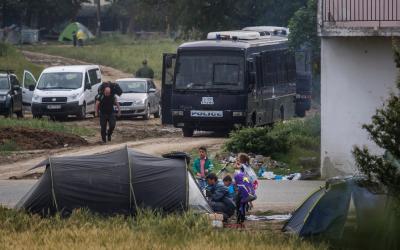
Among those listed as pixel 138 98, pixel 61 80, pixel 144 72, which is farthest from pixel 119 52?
pixel 138 98

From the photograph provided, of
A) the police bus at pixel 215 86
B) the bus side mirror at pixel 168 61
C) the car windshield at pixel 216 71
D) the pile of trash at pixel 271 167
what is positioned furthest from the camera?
the bus side mirror at pixel 168 61

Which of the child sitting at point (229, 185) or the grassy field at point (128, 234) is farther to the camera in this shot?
the child sitting at point (229, 185)

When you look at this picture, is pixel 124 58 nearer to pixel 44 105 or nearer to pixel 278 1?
pixel 278 1

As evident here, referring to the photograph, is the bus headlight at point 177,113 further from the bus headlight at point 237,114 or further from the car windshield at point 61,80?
the car windshield at point 61,80

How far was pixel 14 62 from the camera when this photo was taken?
57625 mm

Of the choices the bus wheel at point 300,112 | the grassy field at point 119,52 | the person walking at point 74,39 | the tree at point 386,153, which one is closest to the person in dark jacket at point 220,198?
the tree at point 386,153

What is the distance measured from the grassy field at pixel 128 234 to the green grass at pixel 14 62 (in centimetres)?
3607

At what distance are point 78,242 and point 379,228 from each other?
4.43m

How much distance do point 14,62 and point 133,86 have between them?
57.9 ft

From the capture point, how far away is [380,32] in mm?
23750

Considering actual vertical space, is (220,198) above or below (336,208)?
below

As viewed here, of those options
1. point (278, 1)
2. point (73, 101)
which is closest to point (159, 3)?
point (278, 1)

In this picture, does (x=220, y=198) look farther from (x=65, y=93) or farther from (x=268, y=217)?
(x=65, y=93)

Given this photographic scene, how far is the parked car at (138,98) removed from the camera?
1585 inches
